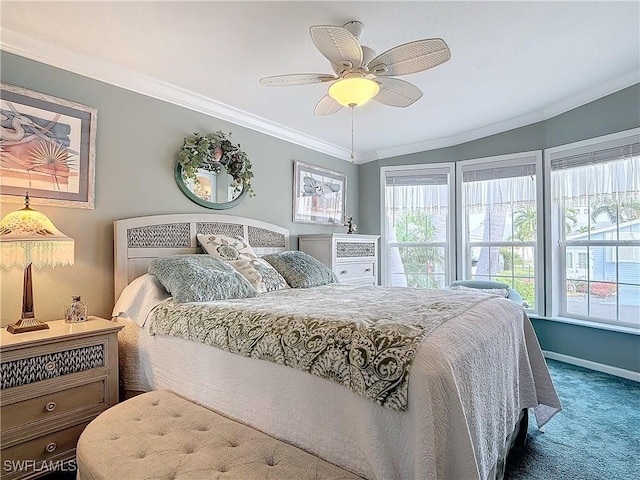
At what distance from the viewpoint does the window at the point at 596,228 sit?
3.31 meters

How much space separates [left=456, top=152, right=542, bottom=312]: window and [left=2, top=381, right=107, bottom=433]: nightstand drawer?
399 cm

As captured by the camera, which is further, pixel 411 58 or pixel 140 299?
pixel 140 299

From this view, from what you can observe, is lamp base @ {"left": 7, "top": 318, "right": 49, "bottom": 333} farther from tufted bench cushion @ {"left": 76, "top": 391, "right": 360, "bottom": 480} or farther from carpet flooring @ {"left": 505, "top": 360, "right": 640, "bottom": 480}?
carpet flooring @ {"left": 505, "top": 360, "right": 640, "bottom": 480}

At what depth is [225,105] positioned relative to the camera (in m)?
3.27

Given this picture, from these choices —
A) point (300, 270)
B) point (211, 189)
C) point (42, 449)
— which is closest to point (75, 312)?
point (42, 449)

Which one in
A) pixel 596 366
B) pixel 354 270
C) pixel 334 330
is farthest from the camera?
pixel 354 270

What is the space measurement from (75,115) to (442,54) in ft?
7.58

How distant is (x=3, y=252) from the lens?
198 cm

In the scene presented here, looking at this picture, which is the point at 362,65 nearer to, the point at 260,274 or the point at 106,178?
the point at 260,274

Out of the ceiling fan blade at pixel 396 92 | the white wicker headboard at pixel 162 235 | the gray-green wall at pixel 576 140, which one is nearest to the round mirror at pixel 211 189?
the white wicker headboard at pixel 162 235

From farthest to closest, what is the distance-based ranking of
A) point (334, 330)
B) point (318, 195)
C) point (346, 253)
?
point (318, 195)
point (346, 253)
point (334, 330)

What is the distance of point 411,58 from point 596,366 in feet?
11.2

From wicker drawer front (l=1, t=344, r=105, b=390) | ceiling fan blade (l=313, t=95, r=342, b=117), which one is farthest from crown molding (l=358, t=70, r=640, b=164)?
wicker drawer front (l=1, t=344, r=105, b=390)

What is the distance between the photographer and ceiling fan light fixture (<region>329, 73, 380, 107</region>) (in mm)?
2149
